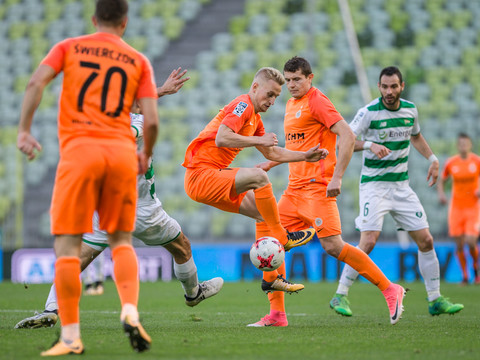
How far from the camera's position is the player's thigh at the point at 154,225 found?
6.28m

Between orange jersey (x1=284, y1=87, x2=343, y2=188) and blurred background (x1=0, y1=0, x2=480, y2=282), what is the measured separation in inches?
349

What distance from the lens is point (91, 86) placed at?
14.1 ft

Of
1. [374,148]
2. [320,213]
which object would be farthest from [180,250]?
[374,148]

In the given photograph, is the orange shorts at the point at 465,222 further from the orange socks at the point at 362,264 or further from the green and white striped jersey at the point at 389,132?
the orange socks at the point at 362,264

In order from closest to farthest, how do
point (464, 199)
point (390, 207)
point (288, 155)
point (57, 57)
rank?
1. point (57, 57)
2. point (288, 155)
3. point (390, 207)
4. point (464, 199)

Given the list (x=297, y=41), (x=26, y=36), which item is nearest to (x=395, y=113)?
(x=297, y=41)

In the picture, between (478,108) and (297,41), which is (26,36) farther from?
(478,108)

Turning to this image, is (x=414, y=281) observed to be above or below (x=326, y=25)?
below

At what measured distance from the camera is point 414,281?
14.1 meters

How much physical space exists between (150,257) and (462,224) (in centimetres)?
601

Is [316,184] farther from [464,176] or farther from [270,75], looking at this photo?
[464,176]

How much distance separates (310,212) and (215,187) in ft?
3.26

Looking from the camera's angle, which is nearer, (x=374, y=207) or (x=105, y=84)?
(x=105, y=84)

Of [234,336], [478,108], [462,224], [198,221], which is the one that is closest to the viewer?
[234,336]
